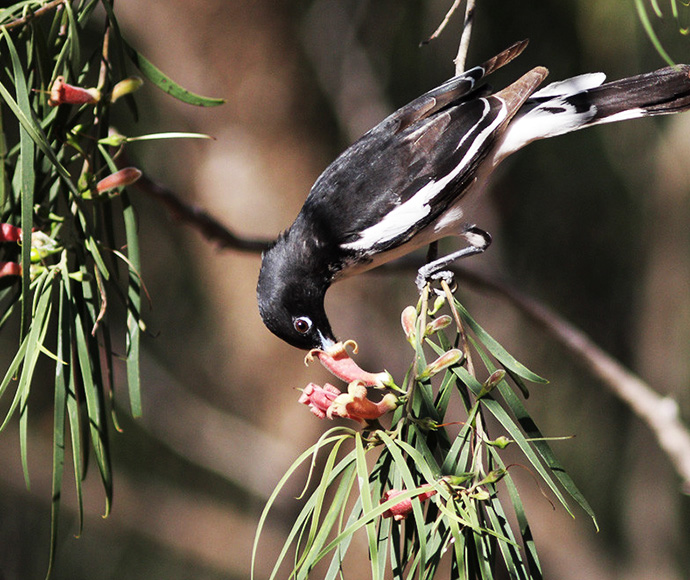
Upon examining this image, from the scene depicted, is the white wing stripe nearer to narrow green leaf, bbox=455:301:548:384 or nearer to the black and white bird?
the black and white bird

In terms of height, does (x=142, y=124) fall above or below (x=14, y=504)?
above

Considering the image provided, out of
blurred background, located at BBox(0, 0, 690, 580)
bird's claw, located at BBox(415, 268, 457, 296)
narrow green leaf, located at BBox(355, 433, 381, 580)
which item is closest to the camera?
narrow green leaf, located at BBox(355, 433, 381, 580)

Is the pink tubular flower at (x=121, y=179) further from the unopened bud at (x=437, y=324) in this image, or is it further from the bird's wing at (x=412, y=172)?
the bird's wing at (x=412, y=172)

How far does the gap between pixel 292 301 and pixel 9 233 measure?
2.26 feet

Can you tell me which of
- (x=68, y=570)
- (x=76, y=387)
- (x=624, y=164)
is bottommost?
(x=68, y=570)

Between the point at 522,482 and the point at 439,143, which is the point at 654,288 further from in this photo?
the point at 439,143

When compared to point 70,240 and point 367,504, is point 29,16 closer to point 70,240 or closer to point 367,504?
point 70,240

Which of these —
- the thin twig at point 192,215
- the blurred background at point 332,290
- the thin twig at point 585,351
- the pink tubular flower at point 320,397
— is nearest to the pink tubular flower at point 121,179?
the pink tubular flower at point 320,397

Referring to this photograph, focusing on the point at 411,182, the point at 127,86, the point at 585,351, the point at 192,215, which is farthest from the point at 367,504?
the point at 585,351

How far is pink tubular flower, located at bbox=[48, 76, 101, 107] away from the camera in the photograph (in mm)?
1125

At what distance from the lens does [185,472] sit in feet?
16.4

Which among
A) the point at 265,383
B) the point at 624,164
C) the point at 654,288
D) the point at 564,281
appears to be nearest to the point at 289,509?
the point at 265,383

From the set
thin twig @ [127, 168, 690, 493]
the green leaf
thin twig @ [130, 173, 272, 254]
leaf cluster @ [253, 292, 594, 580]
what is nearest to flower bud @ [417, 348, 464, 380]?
leaf cluster @ [253, 292, 594, 580]

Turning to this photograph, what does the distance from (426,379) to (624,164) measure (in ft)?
11.0
